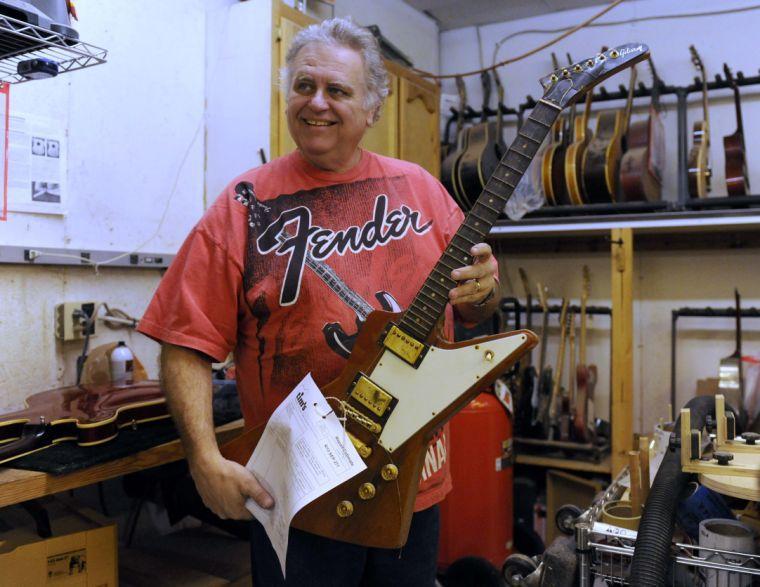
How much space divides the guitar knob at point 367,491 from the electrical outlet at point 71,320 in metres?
1.22

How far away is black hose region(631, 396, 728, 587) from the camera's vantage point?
0.93m

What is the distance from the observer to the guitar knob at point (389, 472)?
1.07 metres

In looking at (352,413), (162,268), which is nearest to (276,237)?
(352,413)

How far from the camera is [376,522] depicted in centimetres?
107

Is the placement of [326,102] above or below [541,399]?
above

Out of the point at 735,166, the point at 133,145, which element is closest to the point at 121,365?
the point at 133,145

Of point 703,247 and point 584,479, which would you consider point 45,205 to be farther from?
point 703,247

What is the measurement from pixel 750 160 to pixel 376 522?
102 inches

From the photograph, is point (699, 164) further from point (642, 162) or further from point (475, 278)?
point (475, 278)

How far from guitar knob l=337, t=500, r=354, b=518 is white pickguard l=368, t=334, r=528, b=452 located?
0.11 meters

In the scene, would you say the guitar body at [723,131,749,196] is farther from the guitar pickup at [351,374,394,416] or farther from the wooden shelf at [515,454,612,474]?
the guitar pickup at [351,374,394,416]

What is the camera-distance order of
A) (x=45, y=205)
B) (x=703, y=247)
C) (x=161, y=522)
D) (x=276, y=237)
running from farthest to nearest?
1. (x=703, y=247)
2. (x=161, y=522)
3. (x=45, y=205)
4. (x=276, y=237)

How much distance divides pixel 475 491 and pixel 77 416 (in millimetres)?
1479

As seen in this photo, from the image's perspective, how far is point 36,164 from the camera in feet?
6.02
